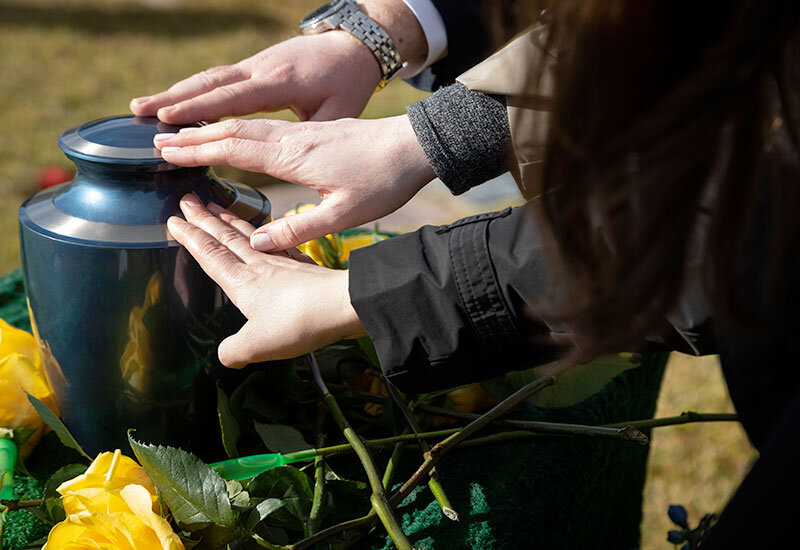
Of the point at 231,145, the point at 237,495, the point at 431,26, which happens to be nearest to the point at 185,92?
the point at 231,145

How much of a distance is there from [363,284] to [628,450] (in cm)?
53

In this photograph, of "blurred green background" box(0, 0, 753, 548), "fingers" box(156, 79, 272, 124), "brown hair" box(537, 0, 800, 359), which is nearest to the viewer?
"brown hair" box(537, 0, 800, 359)

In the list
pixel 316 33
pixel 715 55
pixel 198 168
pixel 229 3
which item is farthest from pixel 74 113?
pixel 715 55

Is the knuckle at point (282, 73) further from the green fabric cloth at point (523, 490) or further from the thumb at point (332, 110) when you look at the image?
the green fabric cloth at point (523, 490)

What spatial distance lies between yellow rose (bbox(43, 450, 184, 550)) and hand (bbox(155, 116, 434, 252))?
0.27 meters

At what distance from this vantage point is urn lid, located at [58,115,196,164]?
0.70m

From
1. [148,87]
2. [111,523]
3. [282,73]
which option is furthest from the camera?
[148,87]

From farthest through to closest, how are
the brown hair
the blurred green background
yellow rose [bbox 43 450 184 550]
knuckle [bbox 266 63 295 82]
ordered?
the blurred green background
knuckle [bbox 266 63 295 82]
yellow rose [bbox 43 450 184 550]
the brown hair

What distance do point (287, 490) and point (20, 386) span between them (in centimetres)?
32

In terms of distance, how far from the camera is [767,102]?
1.50 ft

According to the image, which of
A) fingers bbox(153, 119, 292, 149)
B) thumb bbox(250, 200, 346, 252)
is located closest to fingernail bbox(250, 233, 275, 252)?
thumb bbox(250, 200, 346, 252)

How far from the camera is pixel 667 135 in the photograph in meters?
0.46

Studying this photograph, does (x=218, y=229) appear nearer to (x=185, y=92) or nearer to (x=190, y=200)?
(x=190, y=200)

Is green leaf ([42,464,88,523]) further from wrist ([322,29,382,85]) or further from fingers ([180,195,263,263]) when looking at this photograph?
wrist ([322,29,382,85])
